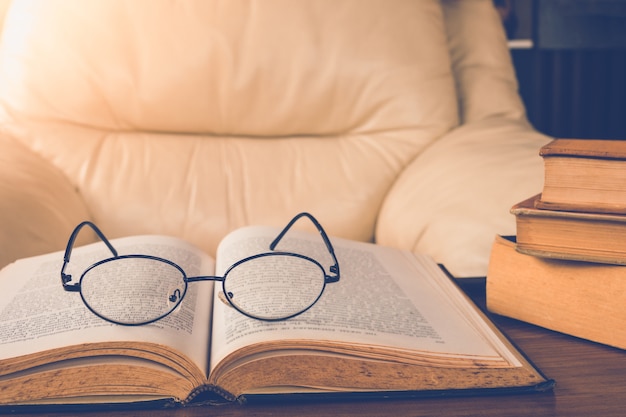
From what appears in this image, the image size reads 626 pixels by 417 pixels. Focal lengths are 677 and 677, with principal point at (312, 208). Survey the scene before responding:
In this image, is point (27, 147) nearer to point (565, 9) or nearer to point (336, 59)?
point (336, 59)

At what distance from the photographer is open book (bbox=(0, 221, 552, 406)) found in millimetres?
527

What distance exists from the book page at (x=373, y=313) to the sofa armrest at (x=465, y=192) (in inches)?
7.6

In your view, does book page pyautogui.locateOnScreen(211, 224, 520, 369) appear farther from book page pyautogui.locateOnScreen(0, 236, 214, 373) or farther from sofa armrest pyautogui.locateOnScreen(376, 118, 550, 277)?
sofa armrest pyautogui.locateOnScreen(376, 118, 550, 277)

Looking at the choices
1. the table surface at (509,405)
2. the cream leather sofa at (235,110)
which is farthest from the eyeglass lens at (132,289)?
the cream leather sofa at (235,110)

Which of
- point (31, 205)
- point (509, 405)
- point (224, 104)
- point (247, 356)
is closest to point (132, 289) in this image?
point (247, 356)

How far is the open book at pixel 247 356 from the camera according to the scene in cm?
53

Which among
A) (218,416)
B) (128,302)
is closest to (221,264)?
(128,302)

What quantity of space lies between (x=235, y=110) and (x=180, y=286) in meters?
0.82

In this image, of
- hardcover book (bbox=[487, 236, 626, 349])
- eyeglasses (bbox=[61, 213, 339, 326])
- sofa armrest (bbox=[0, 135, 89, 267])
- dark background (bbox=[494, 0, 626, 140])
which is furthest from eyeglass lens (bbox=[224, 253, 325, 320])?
dark background (bbox=[494, 0, 626, 140])

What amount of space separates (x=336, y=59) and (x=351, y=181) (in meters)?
0.26

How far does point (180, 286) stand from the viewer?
0.66m

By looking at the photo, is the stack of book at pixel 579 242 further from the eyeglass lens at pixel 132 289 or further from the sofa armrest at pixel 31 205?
the sofa armrest at pixel 31 205

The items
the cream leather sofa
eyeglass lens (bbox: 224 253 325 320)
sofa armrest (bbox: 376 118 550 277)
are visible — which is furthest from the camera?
the cream leather sofa

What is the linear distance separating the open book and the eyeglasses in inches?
0.5
